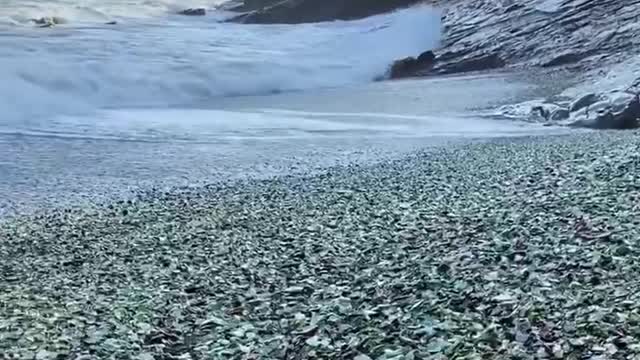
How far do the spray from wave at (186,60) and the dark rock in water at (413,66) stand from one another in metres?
0.90

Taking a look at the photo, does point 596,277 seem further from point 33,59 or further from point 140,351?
point 33,59

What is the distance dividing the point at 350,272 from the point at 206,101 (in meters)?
14.7

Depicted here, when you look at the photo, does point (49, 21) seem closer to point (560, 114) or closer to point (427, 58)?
point (427, 58)

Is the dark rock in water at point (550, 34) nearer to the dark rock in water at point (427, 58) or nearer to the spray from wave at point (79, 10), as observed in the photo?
the dark rock in water at point (427, 58)

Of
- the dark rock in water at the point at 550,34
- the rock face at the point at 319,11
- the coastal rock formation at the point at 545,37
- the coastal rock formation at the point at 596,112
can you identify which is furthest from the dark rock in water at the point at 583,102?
the rock face at the point at 319,11

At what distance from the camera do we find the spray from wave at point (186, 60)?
18.7 metres

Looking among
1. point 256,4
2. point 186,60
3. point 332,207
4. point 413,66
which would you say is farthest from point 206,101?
point 256,4

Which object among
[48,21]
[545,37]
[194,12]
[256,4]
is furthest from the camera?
[256,4]

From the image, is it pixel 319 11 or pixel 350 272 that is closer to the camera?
pixel 350 272

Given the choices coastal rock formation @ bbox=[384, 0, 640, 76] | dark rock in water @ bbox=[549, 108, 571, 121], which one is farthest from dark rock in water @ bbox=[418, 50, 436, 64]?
dark rock in water @ bbox=[549, 108, 571, 121]

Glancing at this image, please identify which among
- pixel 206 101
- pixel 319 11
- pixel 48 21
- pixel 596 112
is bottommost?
pixel 206 101

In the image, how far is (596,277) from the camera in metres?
4.19

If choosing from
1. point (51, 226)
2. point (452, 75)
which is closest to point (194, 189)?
point (51, 226)

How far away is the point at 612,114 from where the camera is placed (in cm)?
1242
